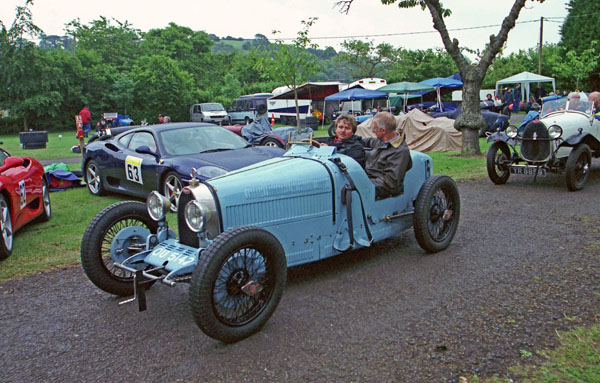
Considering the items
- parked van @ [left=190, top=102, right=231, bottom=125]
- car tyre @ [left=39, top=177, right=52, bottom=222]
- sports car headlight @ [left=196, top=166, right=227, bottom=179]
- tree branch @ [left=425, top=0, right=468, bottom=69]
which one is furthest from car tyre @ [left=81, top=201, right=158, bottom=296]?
parked van @ [left=190, top=102, right=231, bottom=125]

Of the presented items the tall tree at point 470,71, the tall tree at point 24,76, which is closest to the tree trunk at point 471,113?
Answer: the tall tree at point 470,71

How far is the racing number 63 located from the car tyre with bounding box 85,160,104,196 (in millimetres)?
993

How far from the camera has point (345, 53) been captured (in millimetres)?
62031

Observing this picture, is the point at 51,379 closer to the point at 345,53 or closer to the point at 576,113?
the point at 576,113

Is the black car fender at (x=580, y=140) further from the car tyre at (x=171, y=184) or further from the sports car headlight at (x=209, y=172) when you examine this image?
the car tyre at (x=171, y=184)

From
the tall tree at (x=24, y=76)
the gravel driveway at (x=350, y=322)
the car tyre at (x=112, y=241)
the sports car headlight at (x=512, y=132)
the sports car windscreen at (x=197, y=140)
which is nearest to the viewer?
the gravel driveway at (x=350, y=322)

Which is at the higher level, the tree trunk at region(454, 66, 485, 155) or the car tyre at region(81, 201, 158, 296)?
the tree trunk at region(454, 66, 485, 155)

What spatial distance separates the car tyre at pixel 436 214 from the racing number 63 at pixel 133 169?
4.96 metres

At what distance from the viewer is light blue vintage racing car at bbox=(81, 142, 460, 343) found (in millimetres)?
3109

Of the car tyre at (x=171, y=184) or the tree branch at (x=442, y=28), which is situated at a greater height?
the tree branch at (x=442, y=28)

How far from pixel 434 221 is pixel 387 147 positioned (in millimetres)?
933

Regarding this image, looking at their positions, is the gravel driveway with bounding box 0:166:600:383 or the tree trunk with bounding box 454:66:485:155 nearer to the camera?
the gravel driveway with bounding box 0:166:600:383

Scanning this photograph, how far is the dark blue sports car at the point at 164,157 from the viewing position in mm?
7172

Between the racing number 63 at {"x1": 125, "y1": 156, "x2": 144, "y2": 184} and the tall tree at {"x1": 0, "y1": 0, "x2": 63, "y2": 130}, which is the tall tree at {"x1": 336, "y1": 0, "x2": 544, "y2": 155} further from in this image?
the tall tree at {"x1": 0, "y1": 0, "x2": 63, "y2": 130}
